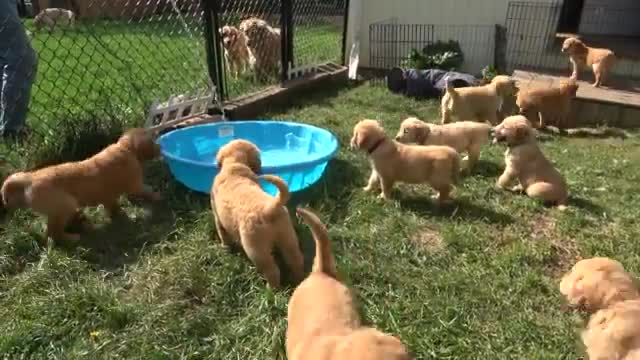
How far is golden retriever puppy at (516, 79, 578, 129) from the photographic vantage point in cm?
614

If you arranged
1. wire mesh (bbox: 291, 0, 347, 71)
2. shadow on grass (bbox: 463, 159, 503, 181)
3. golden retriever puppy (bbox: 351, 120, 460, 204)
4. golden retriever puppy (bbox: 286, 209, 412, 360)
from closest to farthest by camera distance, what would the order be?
golden retriever puppy (bbox: 286, 209, 412, 360) < golden retriever puppy (bbox: 351, 120, 460, 204) < shadow on grass (bbox: 463, 159, 503, 181) < wire mesh (bbox: 291, 0, 347, 71)

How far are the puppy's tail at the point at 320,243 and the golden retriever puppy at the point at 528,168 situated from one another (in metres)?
2.45

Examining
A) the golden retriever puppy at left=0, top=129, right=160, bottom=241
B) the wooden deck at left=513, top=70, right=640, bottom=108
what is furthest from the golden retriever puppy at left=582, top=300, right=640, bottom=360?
the wooden deck at left=513, top=70, right=640, bottom=108

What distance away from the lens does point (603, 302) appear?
2387mm

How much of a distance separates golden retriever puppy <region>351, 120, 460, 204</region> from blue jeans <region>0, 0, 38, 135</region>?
8.84ft

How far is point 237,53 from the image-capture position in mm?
7758

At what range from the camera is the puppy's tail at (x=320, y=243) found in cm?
230

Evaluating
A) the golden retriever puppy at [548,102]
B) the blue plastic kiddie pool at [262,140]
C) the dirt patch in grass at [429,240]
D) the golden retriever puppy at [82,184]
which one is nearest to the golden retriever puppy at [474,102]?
the golden retriever puppy at [548,102]

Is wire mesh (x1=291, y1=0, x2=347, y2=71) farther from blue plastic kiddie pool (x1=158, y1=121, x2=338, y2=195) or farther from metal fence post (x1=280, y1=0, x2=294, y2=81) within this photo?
blue plastic kiddie pool (x1=158, y1=121, x2=338, y2=195)

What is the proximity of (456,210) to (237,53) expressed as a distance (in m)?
4.62

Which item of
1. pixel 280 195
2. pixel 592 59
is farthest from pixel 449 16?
pixel 280 195

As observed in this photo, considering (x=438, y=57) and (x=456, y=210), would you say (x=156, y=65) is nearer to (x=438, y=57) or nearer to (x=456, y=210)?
(x=438, y=57)

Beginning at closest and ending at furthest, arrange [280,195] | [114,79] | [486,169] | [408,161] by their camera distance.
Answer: [280,195] < [408,161] < [486,169] < [114,79]

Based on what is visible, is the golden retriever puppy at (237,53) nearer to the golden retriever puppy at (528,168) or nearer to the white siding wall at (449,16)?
the white siding wall at (449,16)
